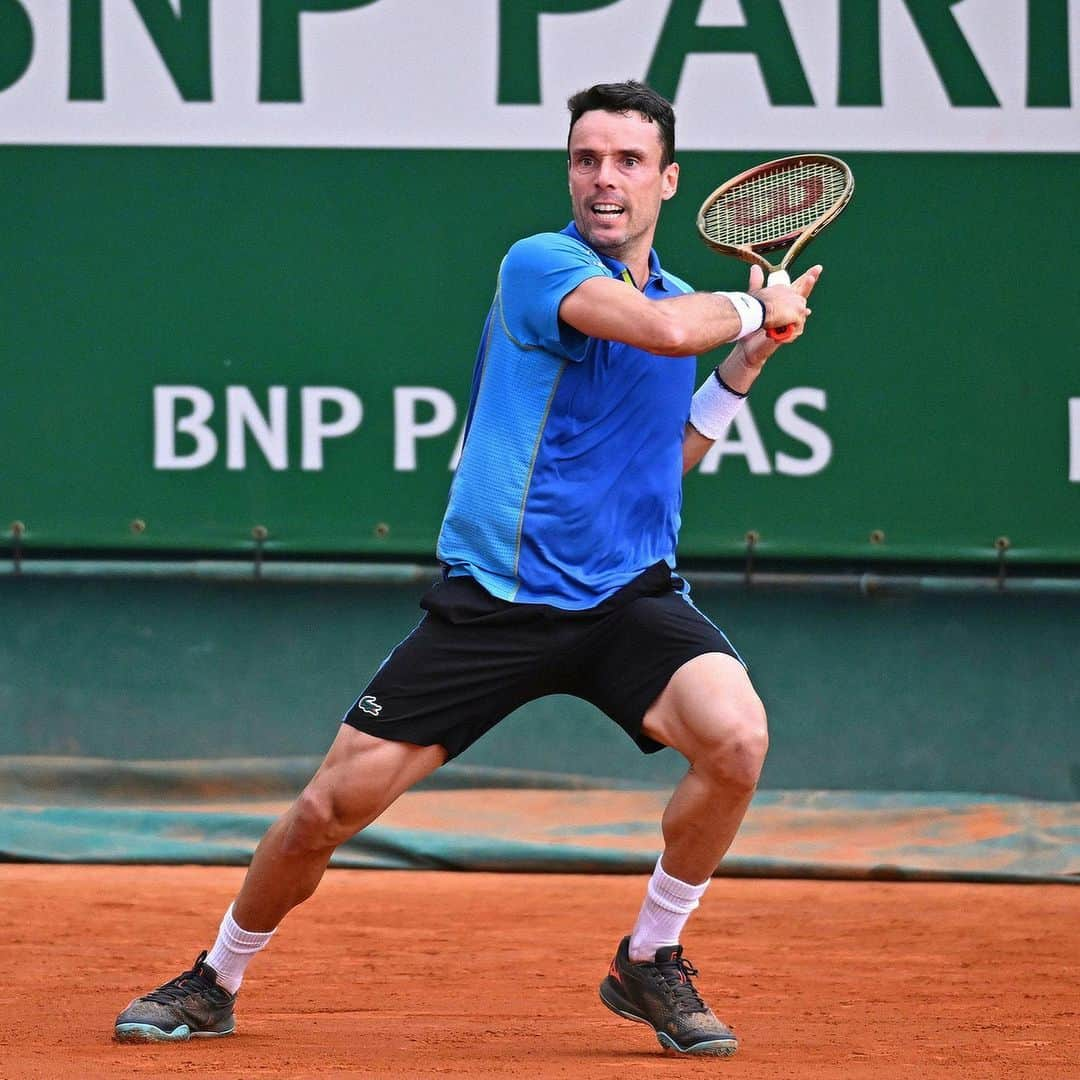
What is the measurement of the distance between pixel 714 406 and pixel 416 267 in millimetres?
2259

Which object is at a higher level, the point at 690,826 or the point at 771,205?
the point at 771,205

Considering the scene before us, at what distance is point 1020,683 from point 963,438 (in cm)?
78

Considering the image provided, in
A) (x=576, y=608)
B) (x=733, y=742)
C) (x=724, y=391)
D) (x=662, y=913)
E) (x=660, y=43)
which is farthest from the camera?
(x=660, y=43)

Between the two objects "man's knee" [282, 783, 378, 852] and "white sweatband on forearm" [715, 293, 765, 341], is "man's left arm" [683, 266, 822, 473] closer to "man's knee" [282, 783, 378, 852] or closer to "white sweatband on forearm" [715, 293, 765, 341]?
Result: "white sweatband on forearm" [715, 293, 765, 341]

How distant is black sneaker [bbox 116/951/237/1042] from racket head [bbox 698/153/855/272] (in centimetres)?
174

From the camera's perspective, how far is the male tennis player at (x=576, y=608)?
11.3 feet

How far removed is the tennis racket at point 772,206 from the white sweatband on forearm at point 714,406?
30 cm

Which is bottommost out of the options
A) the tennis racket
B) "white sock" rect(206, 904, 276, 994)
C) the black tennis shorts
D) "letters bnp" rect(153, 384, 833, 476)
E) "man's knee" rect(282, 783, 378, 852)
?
"white sock" rect(206, 904, 276, 994)

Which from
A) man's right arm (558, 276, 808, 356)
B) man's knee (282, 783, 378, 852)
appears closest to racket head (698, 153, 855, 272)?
man's right arm (558, 276, 808, 356)

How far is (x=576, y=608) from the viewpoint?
3.50 m

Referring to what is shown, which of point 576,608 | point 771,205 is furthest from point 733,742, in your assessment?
point 771,205

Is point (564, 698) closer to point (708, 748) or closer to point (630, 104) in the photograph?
point (708, 748)

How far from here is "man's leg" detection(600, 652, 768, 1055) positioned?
341 centimetres

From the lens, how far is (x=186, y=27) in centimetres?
579
